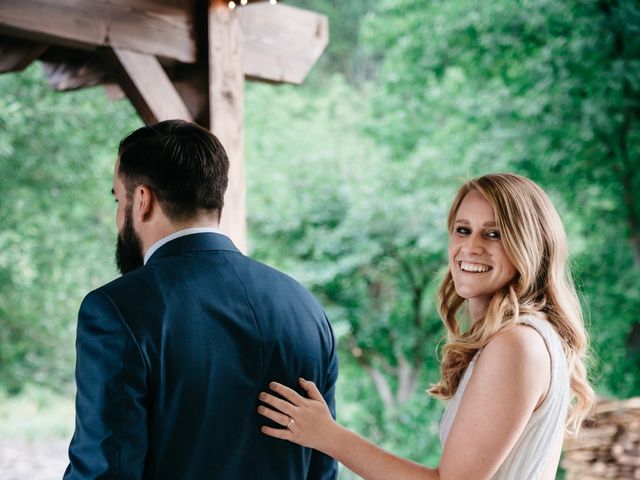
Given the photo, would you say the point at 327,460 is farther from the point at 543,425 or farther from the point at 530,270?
the point at 530,270

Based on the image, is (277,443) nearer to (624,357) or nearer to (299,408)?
(299,408)

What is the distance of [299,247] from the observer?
8.62 m

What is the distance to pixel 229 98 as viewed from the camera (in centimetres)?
301

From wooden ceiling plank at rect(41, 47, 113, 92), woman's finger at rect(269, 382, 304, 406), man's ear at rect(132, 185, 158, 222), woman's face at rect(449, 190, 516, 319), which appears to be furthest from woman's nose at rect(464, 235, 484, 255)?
wooden ceiling plank at rect(41, 47, 113, 92)

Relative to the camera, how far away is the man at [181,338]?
1457mm

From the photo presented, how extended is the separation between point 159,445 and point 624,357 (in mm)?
6102

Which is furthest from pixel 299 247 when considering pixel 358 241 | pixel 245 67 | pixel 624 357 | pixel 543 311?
pixel 543 311

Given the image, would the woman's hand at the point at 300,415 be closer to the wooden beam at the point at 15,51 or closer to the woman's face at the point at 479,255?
the woman's face at the point at 479,255

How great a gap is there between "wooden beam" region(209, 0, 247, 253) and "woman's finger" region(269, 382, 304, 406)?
54.6 inches

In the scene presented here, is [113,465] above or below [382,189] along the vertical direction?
below

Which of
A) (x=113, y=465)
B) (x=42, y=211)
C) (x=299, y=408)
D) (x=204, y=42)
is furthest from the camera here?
(x=42, y=211)

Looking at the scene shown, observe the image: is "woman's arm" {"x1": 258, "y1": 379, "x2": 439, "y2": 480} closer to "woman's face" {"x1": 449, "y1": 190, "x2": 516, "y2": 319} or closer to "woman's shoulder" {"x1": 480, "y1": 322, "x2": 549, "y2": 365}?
"woman's shoulder" {"x1": 480, "y1": 322, "x2": 549, "y2": 365}

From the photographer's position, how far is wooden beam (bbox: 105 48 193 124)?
2844 millimetres

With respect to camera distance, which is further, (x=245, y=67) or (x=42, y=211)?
(x=42, y=211)
